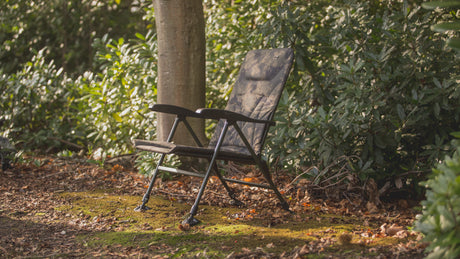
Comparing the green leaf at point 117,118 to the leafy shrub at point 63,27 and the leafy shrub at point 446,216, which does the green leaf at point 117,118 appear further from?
the leafy shrub at point 446,216

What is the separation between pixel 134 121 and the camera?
19.9 feet

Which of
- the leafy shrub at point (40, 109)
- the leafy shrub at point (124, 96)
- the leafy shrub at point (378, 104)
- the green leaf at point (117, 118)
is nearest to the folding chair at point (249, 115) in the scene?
the leafy shrub at point (378, 104)

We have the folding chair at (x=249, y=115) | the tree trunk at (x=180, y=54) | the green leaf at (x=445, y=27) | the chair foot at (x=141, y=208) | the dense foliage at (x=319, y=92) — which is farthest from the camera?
the tree trunk at (x=180, y=54)

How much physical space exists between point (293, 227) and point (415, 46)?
2175 mm

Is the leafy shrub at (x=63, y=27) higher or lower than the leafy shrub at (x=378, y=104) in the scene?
higher

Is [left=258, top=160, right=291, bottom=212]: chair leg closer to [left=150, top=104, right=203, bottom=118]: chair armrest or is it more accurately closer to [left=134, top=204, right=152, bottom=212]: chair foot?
[left=150, top=104, right=203, bottom=118]: chair armrest

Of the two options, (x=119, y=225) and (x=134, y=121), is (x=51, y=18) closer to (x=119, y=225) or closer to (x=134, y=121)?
(x=134, y=121)

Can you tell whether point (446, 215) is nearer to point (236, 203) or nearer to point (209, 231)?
point (209, 231)

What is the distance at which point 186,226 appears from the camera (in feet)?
10.3

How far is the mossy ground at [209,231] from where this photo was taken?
2.67 metres

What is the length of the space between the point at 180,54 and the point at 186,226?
2.06 metres

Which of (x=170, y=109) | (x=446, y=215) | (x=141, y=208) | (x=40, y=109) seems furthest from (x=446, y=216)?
(x=40, y=109)

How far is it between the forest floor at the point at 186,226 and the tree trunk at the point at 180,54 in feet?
2.72

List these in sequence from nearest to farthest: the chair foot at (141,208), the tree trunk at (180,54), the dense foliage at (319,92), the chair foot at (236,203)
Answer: the chair foot at (141,208) → the chair foot at (236,203) → the dense foliage at (319,92) → the tree trunk at (180,54)
